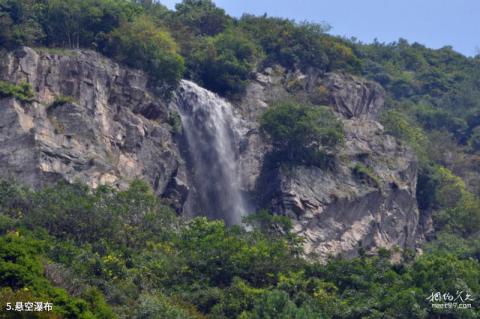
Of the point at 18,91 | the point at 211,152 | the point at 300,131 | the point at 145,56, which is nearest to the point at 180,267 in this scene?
the point at 18,91

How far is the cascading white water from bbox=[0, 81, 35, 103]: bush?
31.7ft

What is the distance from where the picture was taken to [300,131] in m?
54.1

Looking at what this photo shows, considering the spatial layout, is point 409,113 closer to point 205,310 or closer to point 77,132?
point 77,132

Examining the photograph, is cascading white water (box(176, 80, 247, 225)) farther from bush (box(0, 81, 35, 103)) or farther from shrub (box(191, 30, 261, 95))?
bush (box(0, 81, 35, 103))

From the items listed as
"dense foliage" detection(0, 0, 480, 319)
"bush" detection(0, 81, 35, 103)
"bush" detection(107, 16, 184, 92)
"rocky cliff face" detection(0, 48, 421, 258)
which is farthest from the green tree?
"bush" detection(0, 81, 35, 103)

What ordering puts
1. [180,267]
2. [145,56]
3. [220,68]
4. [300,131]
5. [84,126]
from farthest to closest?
[220,68] < [145,56] < [300,131] < [84,126] < [180,267]

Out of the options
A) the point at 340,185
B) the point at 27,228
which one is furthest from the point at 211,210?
the point at 27,228

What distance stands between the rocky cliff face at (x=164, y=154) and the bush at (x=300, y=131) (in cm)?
95

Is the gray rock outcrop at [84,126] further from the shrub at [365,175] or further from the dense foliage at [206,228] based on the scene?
the shrub at [365,175]

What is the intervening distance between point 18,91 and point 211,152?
11469 mm

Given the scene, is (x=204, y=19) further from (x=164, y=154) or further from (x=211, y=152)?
(x=164, y=154)

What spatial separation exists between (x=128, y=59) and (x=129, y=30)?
5.31ft

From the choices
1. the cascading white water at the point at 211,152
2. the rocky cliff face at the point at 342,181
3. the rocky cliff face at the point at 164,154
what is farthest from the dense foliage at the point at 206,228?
the cascading white water at the point at 211,152

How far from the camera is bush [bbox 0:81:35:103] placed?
47.6m
